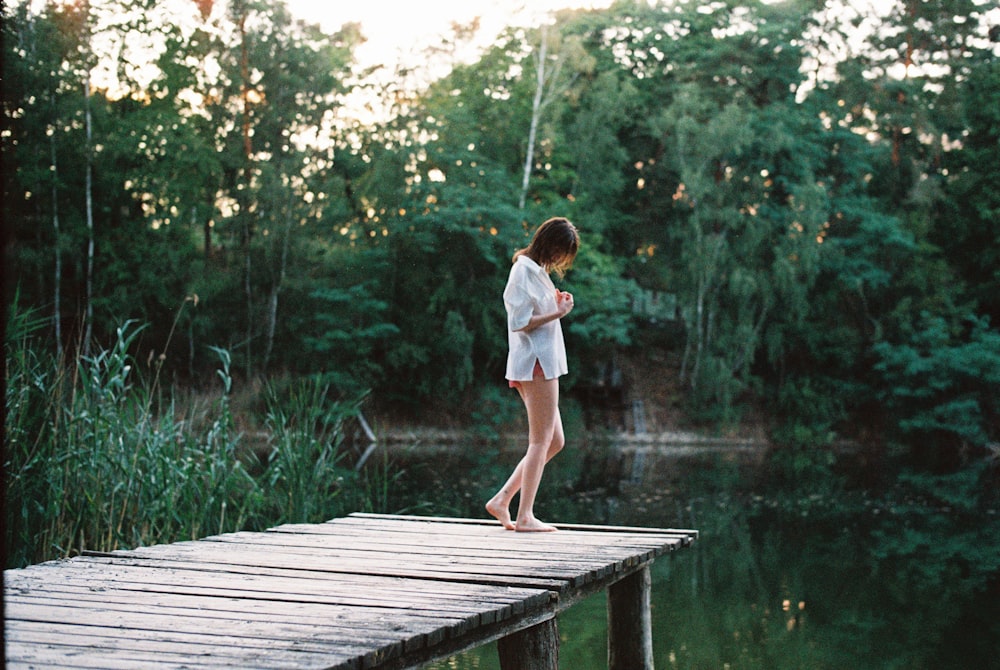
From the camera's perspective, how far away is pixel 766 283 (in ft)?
75.1

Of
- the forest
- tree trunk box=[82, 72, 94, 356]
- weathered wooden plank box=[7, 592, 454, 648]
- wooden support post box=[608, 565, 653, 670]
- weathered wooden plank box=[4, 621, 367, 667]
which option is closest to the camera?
weathered wooden plank box=[4, 621, 367, 667]

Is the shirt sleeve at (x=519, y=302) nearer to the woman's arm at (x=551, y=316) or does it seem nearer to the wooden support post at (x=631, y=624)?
the woman's arm at (x=551, y=316)

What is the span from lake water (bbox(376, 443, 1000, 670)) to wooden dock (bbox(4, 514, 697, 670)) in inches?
48.1

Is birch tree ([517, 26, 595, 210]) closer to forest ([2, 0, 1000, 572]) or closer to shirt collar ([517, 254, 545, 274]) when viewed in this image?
forest ([2, 0, 1000, 572])

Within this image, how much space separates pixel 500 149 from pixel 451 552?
21698 millimetres

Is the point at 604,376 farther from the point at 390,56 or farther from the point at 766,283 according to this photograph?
the point at 390,56

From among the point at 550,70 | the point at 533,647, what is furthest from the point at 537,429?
the point at 550,70

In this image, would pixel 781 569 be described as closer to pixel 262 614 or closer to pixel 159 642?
pixel 262 614

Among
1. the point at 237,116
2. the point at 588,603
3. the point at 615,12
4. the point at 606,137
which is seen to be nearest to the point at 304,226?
the point at 237,116

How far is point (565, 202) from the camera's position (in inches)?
946

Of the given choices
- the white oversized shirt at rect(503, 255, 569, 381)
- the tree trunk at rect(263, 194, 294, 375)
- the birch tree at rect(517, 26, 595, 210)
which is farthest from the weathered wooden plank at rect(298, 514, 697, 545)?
the birch tree at rect(517, 26, 595, 210)

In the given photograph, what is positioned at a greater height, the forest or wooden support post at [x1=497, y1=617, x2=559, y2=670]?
the forest

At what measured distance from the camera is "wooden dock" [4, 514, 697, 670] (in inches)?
95.9

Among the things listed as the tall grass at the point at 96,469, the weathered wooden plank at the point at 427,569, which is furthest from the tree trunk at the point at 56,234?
the weathered wooden plank at the point at 427,569
